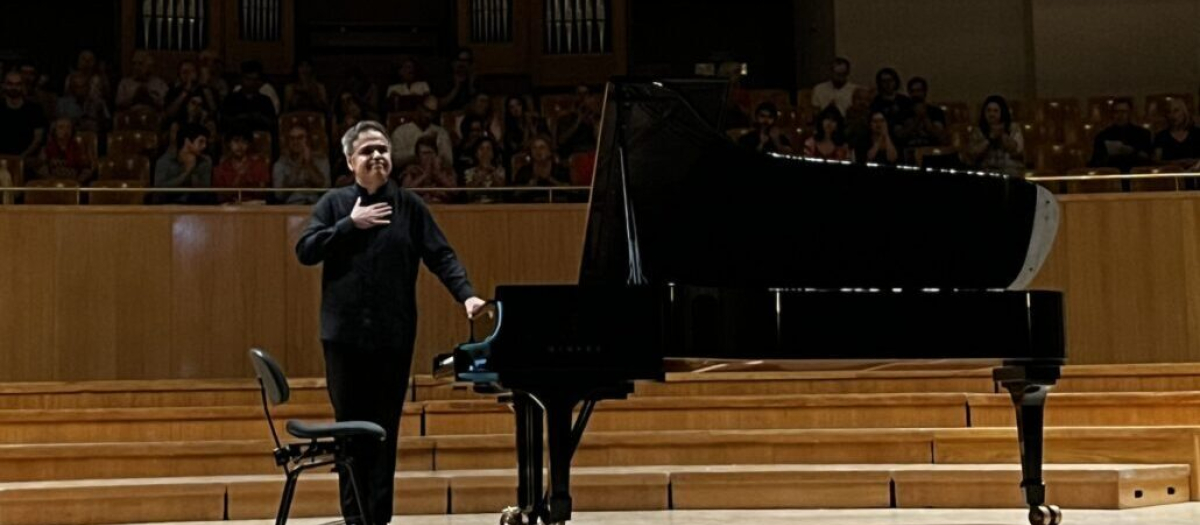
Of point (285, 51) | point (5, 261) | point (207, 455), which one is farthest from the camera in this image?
point (285, 51)

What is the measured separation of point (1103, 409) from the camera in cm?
514

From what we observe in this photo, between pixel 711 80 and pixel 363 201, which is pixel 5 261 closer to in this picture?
pixel 363 201

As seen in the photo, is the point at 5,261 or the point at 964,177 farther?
the point at 5,261

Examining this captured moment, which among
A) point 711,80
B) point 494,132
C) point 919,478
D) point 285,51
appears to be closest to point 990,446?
point 919,478

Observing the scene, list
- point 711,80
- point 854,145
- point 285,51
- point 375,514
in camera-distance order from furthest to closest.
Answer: point 285,51 → point 854,145 → point 711,80 → point 375,514

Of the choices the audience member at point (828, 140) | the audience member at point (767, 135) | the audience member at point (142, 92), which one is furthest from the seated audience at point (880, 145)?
the audience member at point (142, 92)

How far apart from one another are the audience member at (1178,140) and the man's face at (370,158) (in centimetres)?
476

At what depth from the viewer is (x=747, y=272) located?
3.58 metres

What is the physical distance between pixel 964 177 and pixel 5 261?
14.6ft

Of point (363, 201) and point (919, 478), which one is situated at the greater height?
point (363, 201)

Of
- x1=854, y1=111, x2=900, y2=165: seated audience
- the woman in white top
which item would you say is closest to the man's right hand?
x1=854, y1=111, x2=900, y2=165: seated audience

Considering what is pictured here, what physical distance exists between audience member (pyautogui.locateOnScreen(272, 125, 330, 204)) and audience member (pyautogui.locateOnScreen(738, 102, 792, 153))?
6.59ft

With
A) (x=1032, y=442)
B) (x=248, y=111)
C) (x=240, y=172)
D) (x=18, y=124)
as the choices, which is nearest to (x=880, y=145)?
(x=240, y=172)

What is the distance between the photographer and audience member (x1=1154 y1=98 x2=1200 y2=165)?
23.4 ft
